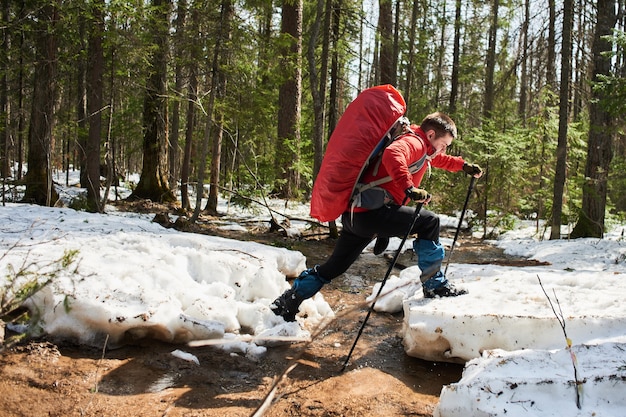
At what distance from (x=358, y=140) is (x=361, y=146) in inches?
2.2

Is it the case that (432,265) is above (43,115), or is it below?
below

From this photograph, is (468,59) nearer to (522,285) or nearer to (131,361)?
(522,285)

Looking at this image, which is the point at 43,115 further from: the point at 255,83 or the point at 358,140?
the point at 358,140

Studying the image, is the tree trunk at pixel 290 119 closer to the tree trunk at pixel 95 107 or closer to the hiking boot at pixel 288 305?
the tree trunk at pixel 95 107

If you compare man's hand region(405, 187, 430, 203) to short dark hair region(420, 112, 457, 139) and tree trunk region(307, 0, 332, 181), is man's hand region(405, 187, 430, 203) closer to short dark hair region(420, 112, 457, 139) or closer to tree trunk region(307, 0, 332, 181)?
short dark hair region(420, 112, 457, 139)

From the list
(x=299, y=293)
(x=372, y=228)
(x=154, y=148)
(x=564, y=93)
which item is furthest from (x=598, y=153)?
(x=154, y=148)

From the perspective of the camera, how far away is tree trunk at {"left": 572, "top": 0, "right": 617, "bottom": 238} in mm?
10891

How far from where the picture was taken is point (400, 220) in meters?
3.83

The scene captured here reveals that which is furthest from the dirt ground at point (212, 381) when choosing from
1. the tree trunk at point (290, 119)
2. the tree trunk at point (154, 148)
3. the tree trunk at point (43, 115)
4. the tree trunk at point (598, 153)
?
the tree trunk at point (154, 148)

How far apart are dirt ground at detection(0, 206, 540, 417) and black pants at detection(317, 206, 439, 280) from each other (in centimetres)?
77

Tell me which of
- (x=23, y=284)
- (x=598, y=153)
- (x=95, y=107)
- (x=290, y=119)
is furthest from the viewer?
(x=290, y=119)

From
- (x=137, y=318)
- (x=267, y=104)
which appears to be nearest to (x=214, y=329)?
(x=137, y=318)

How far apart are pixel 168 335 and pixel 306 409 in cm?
150

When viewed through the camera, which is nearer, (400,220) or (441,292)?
(400,220)
